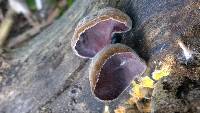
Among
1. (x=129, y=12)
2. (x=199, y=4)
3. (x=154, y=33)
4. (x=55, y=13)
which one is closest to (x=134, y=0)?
(x=129, y=12)

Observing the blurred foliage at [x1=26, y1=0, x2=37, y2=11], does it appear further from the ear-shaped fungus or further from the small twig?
the ear-shaped fungus

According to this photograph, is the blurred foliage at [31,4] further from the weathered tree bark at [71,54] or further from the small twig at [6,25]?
the weathered tree bark at [71,54]

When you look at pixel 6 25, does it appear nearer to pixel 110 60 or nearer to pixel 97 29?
pixel 97 29

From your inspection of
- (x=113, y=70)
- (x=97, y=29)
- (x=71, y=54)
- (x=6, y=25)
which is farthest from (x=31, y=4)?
A: (x=113, y=70)

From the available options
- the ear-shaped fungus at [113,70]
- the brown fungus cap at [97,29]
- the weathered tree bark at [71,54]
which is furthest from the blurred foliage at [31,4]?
the ear-shaped fungus at [113,70]

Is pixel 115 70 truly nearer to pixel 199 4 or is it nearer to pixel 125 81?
pixel 125 81

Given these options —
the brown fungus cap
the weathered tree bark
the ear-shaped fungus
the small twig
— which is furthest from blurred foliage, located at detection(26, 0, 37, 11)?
the ear-shaped fungus
